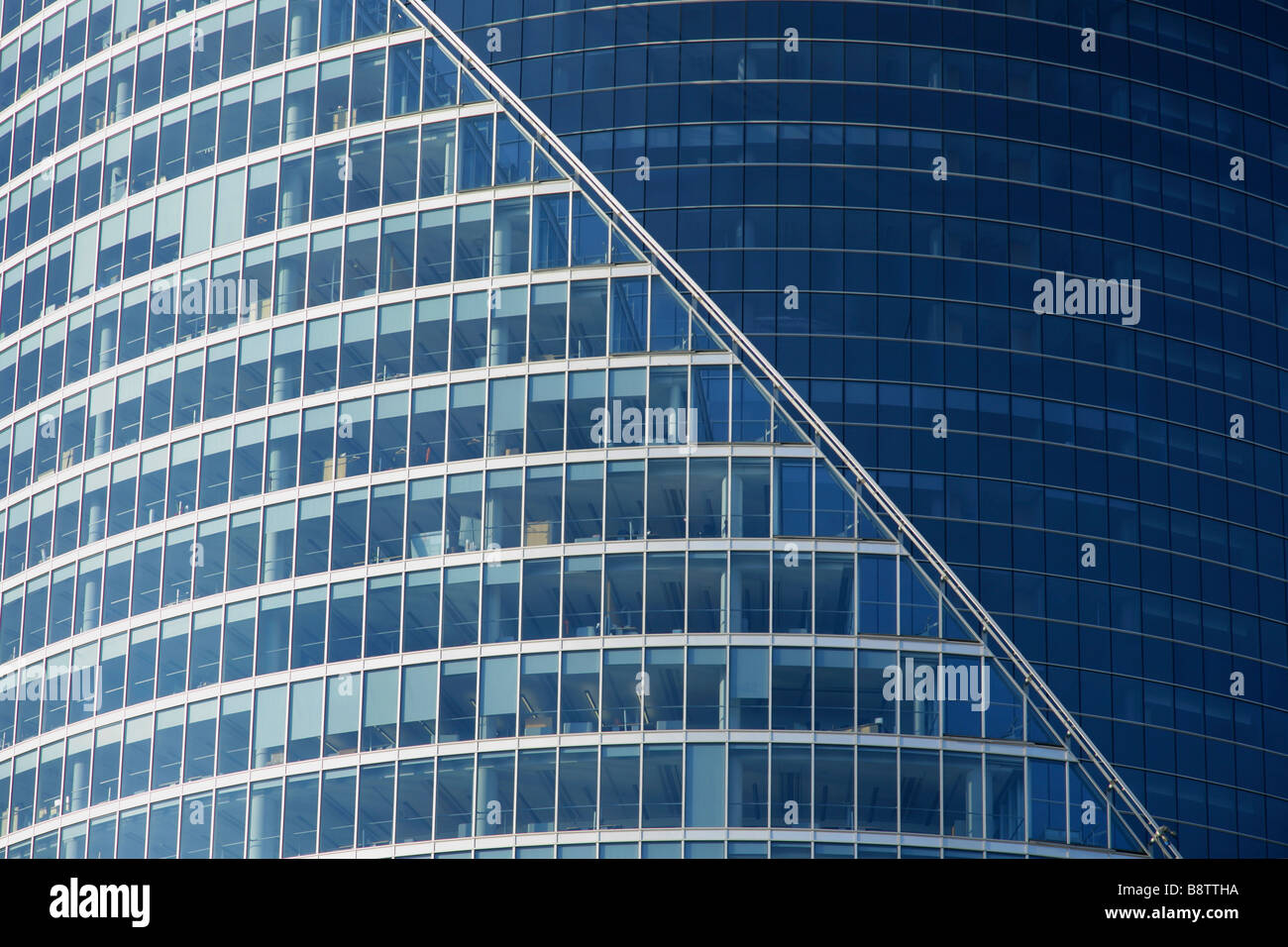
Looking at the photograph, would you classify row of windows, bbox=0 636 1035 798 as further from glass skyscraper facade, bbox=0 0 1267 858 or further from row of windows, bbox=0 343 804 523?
row of windows, bbox=0 343 804 523

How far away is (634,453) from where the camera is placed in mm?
87312

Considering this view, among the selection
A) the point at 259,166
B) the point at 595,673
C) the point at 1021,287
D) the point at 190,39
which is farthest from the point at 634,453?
the point at 190,39

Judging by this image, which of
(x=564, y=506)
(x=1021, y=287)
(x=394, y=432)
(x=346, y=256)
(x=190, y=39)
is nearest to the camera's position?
(x=564, y=506)

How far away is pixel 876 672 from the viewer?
277 feet

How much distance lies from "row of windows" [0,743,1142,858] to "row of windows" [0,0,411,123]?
35.1 metres

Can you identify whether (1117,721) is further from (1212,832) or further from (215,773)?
(215,773)

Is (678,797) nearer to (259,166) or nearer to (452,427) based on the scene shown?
(452,427)

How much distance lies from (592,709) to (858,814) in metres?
11.6

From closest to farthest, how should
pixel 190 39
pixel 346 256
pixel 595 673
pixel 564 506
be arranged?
pixel 595 673 < pixel 564 506 < pixel 346 256 < pixel 190 39

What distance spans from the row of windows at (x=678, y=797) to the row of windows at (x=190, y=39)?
3506 cm

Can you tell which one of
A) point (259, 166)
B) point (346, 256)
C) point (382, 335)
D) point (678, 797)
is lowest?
point (678, 797)

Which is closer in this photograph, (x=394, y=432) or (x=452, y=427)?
(x=452, y=427)

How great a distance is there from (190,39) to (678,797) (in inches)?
1759
